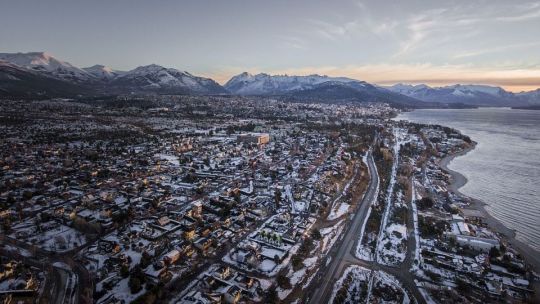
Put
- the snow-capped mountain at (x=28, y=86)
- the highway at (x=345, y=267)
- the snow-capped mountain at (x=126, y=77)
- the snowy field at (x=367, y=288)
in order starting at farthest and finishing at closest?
the snow-capped mountain at (x=126, y=77)
the snow-capped mountain at (x=28, y=86)
the highway at (x=345, y=267)
the snowy field at (x=367, y=288)

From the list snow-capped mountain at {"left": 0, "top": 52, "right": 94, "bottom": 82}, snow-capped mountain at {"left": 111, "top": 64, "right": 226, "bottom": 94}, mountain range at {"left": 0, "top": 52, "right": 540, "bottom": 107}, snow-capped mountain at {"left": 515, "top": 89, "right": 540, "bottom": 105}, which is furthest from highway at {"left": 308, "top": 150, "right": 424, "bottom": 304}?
snow-capped mountain at {"left": 515, "top": 89, "right": 540, "bottom": 105}

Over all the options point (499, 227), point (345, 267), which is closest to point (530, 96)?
point (499, 227)

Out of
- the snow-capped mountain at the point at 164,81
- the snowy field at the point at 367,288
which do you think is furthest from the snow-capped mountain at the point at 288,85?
the snowy field at the point at 367,288

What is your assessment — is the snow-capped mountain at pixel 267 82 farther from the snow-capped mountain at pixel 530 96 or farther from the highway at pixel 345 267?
the highway at pixel 345 267

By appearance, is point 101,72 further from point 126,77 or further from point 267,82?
point 267,82

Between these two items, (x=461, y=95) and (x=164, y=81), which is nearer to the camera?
(x=164, y=81)

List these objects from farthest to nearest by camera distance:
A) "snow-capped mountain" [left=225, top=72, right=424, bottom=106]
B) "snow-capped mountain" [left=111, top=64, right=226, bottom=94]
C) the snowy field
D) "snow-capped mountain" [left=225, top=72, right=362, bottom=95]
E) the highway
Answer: "snow-capped mountain" [left=225, top=72, right=362, bottom=95], "snow-capped mountain" [left=225, top=72, right=424, bottom=106], "snow-capped mountain" [left=111, top=64, right=226, bottom=94], the highway, the snowy field

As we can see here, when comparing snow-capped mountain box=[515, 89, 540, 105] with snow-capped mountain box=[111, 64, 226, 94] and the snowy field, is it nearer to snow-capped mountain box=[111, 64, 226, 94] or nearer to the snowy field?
snow-capped mountain box=[111, 64, 226, 94]
